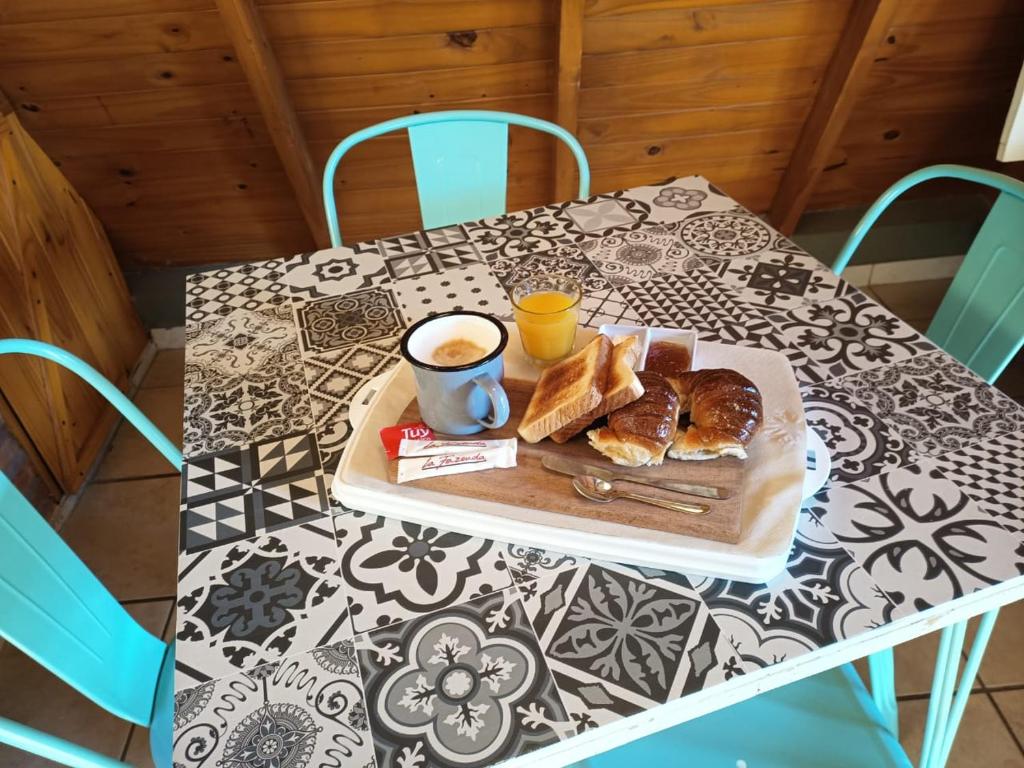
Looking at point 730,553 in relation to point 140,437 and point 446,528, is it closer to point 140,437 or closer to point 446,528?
point 446,528

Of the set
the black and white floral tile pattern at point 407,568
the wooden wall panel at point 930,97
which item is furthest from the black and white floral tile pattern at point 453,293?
the wooden wall panel at point 930,97

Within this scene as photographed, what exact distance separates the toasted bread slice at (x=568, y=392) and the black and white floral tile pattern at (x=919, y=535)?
29cm

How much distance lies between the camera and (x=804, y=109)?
2.20m

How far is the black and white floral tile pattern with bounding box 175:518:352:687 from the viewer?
72 centimetres

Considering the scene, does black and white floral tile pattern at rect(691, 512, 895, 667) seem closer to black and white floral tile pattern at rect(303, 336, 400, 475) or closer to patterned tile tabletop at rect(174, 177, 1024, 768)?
patterned tile tabletop at rect(174, 177, 1024, 768)

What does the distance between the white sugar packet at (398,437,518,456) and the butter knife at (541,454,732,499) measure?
0.06 meters

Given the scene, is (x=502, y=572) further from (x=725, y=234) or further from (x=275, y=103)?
(x=275, y=103)

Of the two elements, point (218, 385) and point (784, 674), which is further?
point (218, 385)

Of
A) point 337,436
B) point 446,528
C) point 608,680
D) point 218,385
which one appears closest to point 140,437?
point 218,385

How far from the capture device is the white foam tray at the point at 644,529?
74 centimetres

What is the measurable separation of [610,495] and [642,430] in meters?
0.08

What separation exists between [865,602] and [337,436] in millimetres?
668

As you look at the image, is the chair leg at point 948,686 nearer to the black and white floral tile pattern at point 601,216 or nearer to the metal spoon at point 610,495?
the metal spoon at point 610,495

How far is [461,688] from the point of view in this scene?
0.68 metres
